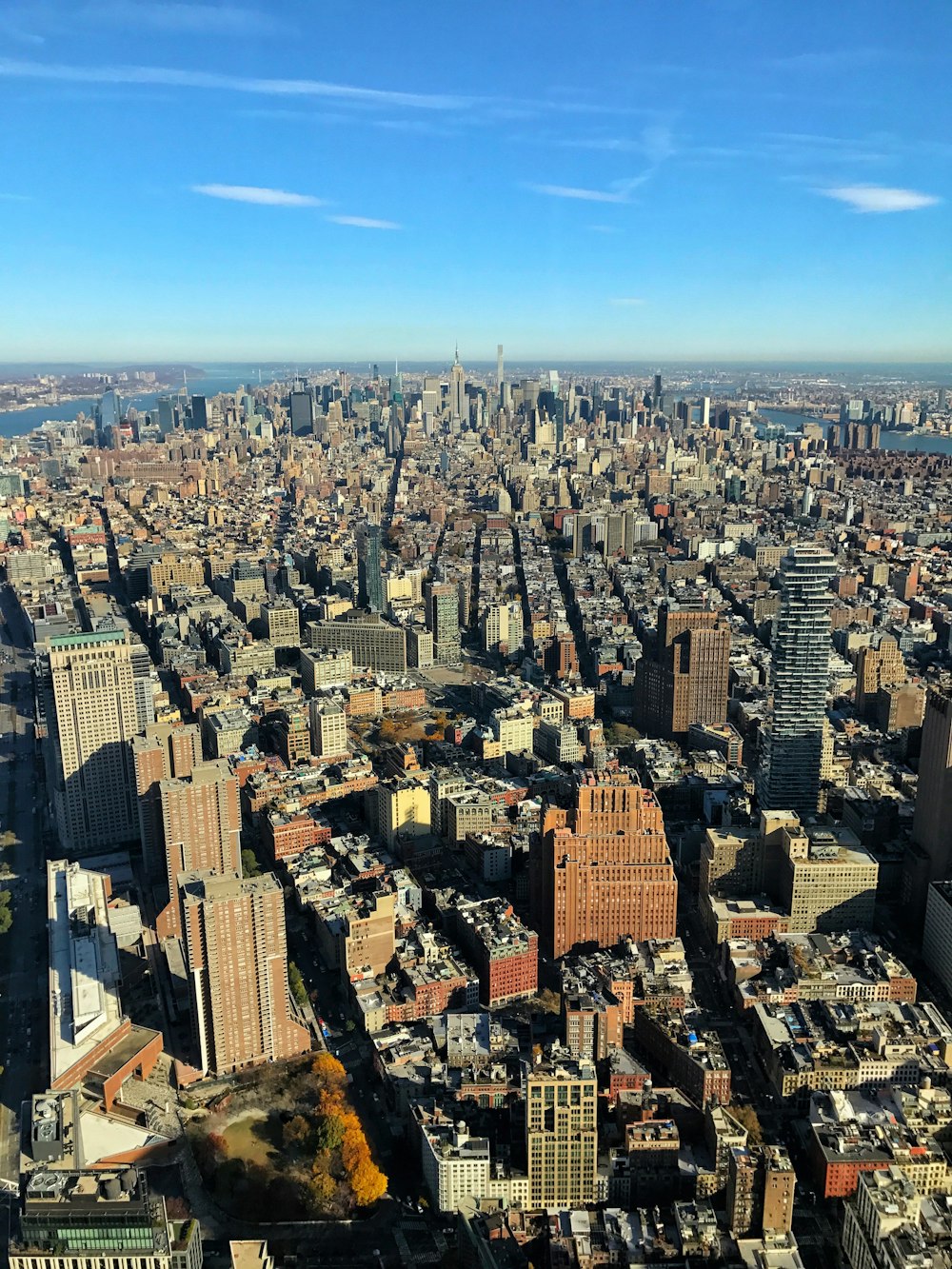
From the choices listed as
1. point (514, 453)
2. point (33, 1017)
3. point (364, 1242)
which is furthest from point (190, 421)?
point (364, 1242)

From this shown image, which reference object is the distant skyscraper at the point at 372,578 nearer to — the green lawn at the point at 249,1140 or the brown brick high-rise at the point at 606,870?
the brown brick high-rise at the point at 606,870

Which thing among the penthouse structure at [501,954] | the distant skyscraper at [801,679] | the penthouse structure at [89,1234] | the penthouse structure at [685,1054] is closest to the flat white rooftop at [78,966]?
the penthouse structure at [89,1234]

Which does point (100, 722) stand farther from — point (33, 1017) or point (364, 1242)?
point (364, 1242)

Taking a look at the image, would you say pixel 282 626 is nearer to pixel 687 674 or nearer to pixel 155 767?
pixel 687 674

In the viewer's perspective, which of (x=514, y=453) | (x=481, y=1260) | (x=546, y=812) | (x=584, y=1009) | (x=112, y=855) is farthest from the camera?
(x=514, y=453)

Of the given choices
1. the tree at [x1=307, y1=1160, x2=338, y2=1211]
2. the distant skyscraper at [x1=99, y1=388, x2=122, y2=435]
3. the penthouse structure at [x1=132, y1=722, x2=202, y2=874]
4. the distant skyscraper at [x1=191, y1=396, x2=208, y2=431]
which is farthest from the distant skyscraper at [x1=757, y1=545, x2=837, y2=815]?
the distant skyscraper at [x1=99, y1=388, x2=122, y2=435]

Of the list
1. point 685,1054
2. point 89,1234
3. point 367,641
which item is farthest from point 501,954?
point 367,641

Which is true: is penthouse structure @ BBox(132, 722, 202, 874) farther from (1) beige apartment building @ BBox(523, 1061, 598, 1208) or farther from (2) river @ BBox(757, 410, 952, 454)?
(2) river @ BBox(757, 410, 952, 454)
